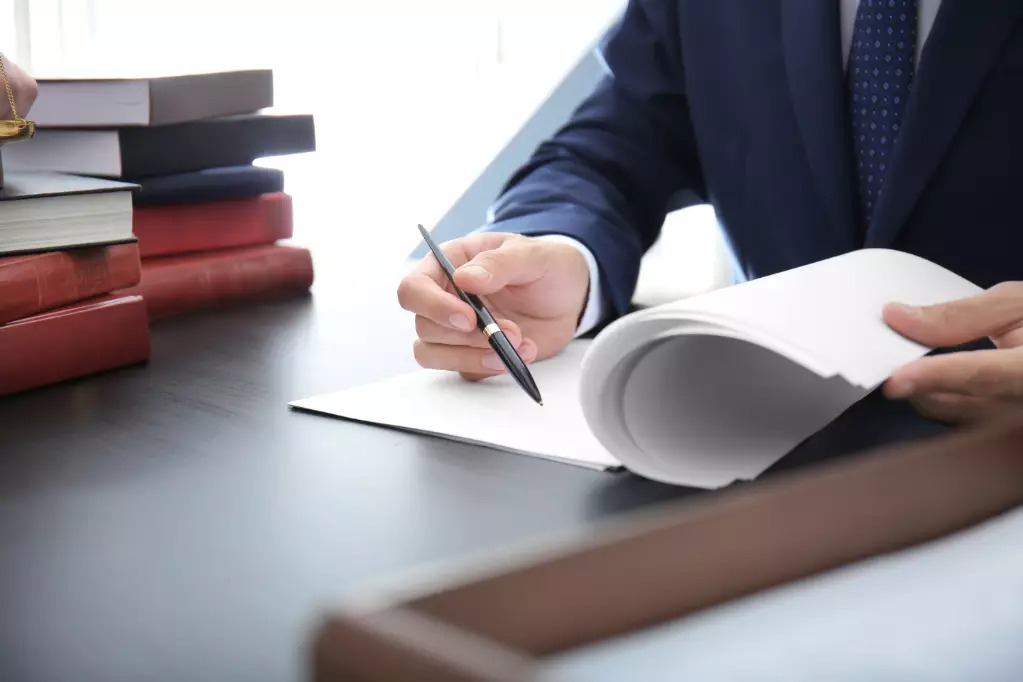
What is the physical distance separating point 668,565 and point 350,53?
222 cm

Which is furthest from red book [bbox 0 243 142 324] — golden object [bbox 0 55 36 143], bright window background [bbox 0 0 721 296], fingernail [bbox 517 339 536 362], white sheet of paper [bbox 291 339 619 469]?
bright window background [bbox 0 0 721 296]

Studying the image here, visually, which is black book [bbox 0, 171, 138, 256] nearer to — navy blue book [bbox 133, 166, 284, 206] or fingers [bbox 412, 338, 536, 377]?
navy blue book [bbox 133, 166, 284, 206]

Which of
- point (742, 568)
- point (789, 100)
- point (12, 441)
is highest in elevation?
point (789, 100)

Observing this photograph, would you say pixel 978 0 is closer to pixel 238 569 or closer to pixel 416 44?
pixel 238 569

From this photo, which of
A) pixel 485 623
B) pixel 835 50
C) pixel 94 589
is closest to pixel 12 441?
pixel 94 589

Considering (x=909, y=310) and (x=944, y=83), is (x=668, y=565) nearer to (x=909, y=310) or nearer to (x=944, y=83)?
(x=909, y=310)

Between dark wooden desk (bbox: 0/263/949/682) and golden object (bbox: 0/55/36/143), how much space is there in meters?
0.22

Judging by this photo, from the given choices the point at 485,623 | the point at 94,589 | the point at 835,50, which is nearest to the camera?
the point at 485,623

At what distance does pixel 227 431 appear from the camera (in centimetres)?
73

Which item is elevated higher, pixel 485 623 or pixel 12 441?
pixel 485 623

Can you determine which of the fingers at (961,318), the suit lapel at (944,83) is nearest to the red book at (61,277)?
the fingers at (961,318)

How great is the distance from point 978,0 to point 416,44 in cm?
150

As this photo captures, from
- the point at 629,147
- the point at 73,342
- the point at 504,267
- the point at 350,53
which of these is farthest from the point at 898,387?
the point at 350,53

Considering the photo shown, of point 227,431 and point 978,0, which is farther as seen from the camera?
point 978,0
